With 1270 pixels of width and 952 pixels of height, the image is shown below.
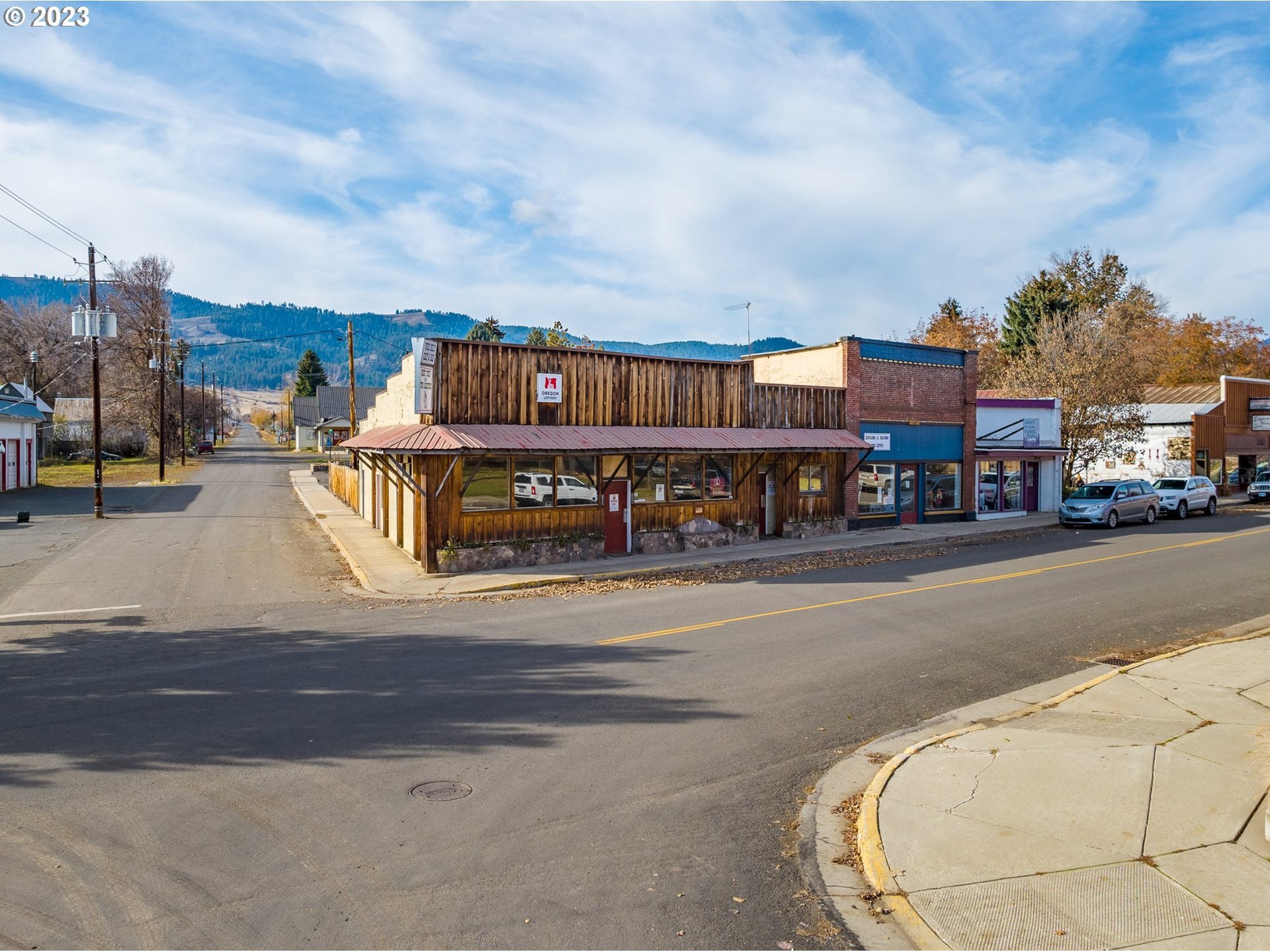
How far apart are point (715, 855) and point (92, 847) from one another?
4.31 meters

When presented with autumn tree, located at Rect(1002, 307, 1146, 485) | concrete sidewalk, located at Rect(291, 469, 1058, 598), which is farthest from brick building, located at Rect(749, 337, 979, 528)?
autumn tree, located at Rect(1002, 307, 1146, 485)

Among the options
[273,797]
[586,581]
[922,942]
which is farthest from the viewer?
[586,581]

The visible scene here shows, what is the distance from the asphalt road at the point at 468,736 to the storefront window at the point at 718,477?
654 centimetres

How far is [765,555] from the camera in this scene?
20.9 meters

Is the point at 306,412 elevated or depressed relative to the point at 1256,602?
elevated

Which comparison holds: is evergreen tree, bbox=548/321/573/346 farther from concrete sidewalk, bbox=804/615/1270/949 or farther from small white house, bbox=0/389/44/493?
concrete sidewalk, bbox=804/615/1270/949

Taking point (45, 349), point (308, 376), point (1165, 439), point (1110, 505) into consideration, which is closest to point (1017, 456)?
point (1110, 505)

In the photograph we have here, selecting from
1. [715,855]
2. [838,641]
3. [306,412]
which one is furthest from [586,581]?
[306,412]

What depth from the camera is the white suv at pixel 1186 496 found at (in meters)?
31.9

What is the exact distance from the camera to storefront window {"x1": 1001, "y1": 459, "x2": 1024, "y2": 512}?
32.0m

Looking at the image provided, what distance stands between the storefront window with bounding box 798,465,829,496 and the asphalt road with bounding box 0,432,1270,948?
809 cm

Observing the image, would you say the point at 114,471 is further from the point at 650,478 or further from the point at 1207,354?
the point at 1207,354

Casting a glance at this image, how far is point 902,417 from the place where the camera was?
27.8 meters

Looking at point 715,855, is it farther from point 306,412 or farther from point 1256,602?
point 306,412
